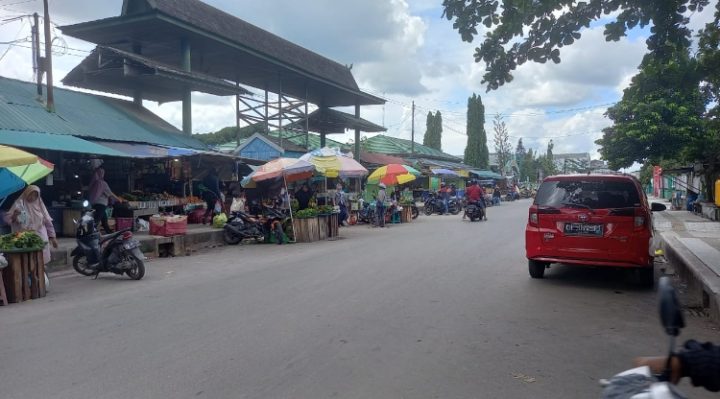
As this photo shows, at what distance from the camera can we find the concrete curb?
260 inches

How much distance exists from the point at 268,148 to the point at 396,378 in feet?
66.4

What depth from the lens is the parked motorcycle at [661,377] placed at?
199 centimetres

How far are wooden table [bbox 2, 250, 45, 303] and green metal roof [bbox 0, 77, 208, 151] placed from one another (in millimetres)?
5783

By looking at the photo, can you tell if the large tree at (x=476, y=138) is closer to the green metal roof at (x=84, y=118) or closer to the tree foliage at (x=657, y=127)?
the tree foliage at (x=657, y=127)

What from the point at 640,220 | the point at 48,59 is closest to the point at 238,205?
the point at 48,59

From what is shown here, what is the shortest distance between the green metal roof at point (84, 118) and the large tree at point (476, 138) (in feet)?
155

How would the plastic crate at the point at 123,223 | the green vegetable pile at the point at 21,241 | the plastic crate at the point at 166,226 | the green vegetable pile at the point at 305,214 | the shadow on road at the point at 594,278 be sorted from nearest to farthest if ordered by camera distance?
the green vegetable pile at the point at 21,241 < the shadow on road at the point at 594,278 < the plastic crate at the point at 166,226 < the plastic crate at the point at 123,223 < the green vegetable pile at the point at 305,214

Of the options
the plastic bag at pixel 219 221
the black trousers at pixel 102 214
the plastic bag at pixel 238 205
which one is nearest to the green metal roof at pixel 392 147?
the plastic bag at pixel 238 205

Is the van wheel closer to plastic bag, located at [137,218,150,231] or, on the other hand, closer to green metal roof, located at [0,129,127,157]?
green metal roof, located at [0,129,127,157]

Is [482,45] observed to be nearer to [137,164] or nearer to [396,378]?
[396,378]

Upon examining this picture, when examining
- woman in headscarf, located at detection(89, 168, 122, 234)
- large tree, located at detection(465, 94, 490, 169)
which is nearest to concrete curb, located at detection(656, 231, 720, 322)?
woman in headscarf, located at detection(89, 168, 122, 234)

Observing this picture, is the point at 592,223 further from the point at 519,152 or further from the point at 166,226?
the point at 519,152

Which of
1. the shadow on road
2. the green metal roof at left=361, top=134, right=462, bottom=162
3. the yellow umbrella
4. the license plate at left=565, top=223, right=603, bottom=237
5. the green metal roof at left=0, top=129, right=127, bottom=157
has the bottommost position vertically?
the shadow on road

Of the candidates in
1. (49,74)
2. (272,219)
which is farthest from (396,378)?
(49,74)
